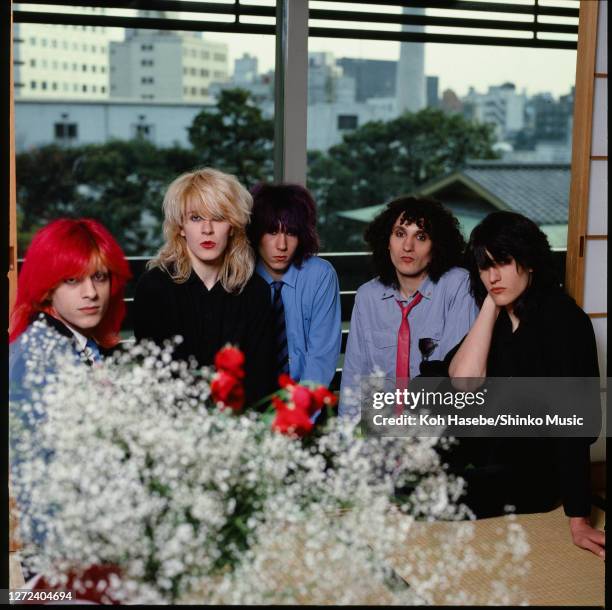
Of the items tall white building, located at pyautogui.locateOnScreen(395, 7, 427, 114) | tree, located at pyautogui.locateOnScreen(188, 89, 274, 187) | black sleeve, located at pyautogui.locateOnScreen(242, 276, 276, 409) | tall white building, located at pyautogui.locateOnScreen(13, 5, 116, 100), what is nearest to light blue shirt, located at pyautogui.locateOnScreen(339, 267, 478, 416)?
black sleeve, located at pyautogui.locateOnScreen(242, 276, 276, 409)

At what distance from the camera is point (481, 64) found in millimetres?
16188

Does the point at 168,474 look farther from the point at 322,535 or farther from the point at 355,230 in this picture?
the point at 355,230

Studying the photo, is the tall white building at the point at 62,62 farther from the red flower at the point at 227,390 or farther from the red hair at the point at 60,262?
the red flower at the point at 227,390

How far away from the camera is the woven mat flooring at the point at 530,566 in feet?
5.05

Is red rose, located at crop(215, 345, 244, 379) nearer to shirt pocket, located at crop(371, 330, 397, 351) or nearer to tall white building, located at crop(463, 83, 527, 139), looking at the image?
shirt pocket, located at crop(371, 330, 397, 351)

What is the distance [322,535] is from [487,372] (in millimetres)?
1656

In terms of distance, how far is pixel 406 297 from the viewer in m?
3.15

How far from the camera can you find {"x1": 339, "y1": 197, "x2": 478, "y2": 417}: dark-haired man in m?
3.08

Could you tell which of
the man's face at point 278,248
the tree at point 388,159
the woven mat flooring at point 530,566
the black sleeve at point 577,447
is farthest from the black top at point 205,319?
the tree at point 388,159

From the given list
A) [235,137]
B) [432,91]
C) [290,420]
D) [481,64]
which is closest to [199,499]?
[290,420]

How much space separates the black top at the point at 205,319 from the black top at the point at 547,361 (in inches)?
25.6

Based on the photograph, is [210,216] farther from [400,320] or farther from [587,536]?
[587,536]

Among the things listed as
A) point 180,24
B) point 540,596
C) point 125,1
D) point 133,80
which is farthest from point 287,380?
point 133,80

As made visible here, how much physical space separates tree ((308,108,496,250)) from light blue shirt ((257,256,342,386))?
42.5 ft
